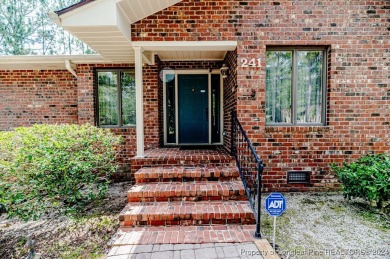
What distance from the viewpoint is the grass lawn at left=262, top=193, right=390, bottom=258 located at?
8.25 feet

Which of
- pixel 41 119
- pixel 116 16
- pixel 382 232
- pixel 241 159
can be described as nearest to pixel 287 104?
pixel 241 159

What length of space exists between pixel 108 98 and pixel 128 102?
528mm

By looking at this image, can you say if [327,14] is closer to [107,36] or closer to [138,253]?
[107,36]

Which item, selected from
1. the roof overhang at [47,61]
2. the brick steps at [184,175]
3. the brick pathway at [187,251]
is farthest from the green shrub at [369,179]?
the roof overhang at [47,61]

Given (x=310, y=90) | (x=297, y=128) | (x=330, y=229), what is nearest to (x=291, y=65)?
(x=310, y=90)

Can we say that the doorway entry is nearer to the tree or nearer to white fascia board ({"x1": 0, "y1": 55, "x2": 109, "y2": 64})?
white fascia board ({"x1": 0, "y1": 55, "x2": 109, "y2": 64})

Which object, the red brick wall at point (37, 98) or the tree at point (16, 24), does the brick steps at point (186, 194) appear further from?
the tree at point (16, 24)

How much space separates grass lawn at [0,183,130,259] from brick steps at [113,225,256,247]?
384 millimetres

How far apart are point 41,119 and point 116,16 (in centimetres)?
419

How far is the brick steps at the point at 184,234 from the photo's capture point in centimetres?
256

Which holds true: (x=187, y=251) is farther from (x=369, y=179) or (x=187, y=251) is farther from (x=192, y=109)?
(x=192, y=109)

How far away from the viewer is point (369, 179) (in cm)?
337

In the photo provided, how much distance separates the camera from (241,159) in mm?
4117

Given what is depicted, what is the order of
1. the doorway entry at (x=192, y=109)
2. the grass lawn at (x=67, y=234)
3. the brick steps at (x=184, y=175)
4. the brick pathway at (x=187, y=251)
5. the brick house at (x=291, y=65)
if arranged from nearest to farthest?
the brick pathway at (x=187, y=251) < the grass lawn at (x=67, y=234) < the brick steps at (x=184, y=175) < the brick house at (x=291, y=65) < the doorway entry at (x=192, y=109)
